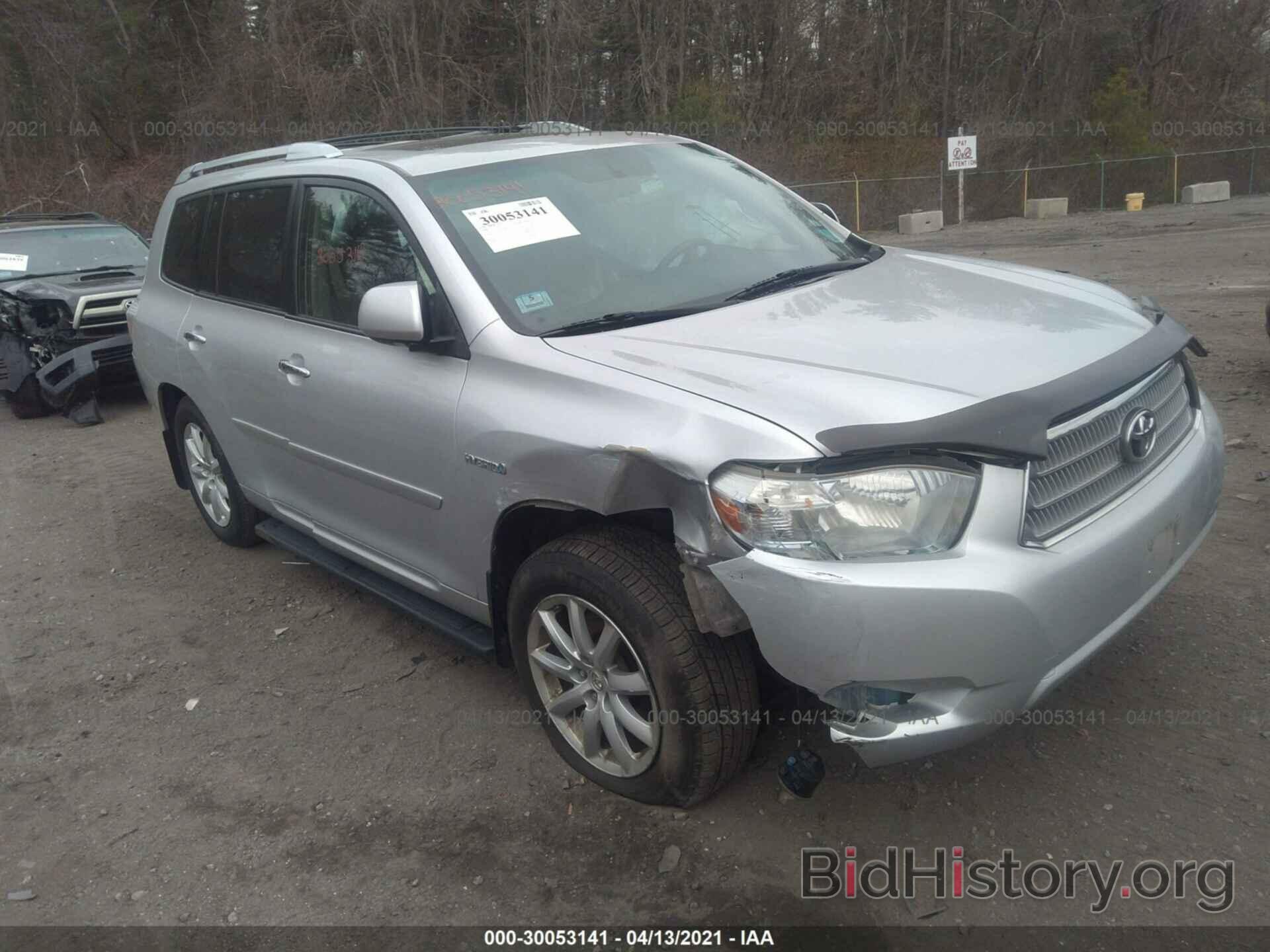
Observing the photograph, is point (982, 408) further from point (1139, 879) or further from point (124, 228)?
point (124, 228)

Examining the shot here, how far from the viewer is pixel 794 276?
3623 millimetres

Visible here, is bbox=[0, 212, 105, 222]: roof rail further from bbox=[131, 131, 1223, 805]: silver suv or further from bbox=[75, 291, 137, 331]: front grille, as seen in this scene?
bbox=[131, 131, 1223, 805]: silver suv

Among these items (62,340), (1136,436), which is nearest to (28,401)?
(62,340)

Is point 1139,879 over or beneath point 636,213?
beneath

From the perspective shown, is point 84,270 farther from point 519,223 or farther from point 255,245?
point 519,223

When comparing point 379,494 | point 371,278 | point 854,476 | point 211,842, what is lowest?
point 211,842

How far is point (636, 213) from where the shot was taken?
3703 millimetres

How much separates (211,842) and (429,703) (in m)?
0.91

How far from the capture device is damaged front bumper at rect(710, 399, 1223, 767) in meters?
2.33

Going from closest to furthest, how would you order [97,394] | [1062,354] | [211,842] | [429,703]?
[1062,354] → [211,842] → [429,703] → [97,394]

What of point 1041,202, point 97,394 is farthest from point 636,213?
point 1041,202

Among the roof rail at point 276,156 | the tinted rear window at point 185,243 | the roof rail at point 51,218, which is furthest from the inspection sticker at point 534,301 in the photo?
the roof rail at point 51,218

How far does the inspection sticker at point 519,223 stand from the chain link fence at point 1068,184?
2583cm

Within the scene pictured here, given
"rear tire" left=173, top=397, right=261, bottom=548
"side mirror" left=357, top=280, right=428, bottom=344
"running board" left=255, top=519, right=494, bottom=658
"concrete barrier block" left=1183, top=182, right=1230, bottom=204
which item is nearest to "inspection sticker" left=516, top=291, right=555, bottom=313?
"side mirror" left=357, top=280, right=428, bottom=344
